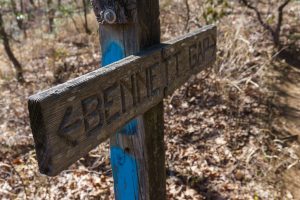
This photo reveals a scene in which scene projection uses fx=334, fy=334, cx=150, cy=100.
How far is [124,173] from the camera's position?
5.60ft

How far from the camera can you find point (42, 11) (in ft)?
37.2

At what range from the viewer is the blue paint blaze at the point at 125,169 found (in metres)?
1.64

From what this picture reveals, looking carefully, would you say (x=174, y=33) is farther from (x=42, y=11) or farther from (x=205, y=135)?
(x=42, y=11)

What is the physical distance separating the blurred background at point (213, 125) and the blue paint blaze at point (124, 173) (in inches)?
63.0

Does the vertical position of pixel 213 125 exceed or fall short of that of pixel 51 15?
it falls short

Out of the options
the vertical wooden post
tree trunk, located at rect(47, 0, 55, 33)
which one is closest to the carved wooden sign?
the vertical wooden post

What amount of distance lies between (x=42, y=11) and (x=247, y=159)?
9707mm

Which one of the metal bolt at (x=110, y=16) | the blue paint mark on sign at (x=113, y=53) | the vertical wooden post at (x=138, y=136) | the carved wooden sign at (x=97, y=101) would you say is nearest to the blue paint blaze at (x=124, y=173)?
the vertical wooden post at (x=138, y=136)

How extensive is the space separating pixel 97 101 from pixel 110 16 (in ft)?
1.53

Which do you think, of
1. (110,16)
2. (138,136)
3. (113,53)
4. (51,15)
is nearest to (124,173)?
(138,136)

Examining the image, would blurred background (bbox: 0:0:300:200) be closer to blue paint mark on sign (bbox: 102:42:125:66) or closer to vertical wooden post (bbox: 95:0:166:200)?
vertical wooden post (bbox: 95:0:166:200)

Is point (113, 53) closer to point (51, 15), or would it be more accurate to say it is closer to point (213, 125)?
point (213, 125)

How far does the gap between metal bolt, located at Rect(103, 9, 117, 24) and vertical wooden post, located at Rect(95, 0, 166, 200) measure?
62 mm

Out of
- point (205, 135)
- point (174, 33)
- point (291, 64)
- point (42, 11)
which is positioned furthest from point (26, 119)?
point (42, 11)
